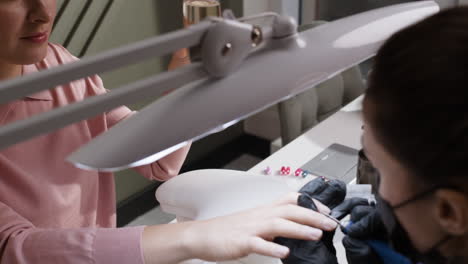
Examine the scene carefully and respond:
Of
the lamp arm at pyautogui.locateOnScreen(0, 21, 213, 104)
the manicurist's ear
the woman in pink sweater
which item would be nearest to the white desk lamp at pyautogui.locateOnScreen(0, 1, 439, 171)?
the lamp arm at pyautogui.locateOnScreen(0, 21, 213, 104)

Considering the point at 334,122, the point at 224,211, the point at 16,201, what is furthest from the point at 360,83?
the point at 16,201

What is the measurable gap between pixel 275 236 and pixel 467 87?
0.43 m

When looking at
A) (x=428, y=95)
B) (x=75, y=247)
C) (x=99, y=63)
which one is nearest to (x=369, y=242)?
(x=428, y=95)

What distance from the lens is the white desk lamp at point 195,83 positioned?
362mm

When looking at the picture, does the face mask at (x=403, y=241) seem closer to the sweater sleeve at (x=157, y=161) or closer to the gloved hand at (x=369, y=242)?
the gloved hand at (x=369, y=242)

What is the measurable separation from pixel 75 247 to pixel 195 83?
16.6 inches

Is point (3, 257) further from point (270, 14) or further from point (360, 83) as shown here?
point (360, 83)

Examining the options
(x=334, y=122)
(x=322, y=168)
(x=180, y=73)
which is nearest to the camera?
(x=180, y=73)

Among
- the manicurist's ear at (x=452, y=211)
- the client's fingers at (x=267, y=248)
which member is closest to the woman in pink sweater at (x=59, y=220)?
the client's fingers at (x=267, y=248)

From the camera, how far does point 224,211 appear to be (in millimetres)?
1028

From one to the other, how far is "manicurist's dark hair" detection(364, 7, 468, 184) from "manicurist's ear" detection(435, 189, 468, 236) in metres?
0.02

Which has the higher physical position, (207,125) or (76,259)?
(207,125)

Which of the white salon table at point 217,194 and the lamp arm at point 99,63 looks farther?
the white salon table at point 217,194

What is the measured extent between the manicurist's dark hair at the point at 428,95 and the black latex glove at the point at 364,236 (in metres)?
0.23
